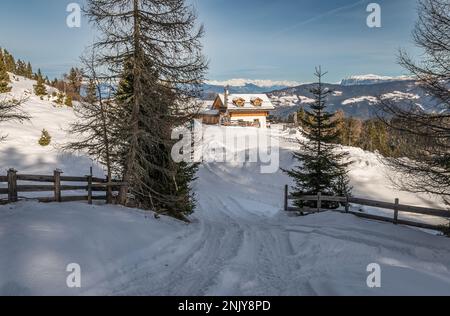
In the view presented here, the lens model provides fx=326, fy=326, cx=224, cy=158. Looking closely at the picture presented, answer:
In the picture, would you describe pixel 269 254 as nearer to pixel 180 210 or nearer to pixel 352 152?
pixel 180 210

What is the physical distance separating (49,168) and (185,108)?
65.6 feet

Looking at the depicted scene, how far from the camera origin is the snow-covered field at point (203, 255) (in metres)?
6.48

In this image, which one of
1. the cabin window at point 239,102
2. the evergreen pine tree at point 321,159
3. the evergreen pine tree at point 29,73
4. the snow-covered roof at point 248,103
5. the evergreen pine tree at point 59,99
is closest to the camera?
the evergreen pine tree at point 321,159

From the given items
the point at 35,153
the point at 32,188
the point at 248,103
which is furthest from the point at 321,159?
the point at 248,103

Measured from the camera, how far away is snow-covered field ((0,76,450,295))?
6484mm

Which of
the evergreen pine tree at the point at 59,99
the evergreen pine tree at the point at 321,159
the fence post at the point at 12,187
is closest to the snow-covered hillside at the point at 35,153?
the fence post at the point at 12,187

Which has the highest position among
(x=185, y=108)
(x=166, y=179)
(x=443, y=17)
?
(x=443, y=17)

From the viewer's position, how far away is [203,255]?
9.19m

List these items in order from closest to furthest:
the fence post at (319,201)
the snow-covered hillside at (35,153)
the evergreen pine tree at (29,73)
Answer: the fence post at (319,201) < the snow-covered hillside at (35,153) < the evergreen pine tree at (29,73)

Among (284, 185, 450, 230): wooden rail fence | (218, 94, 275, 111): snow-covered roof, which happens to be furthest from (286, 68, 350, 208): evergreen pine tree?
(218, 94, 275, 111): snow-covered roof

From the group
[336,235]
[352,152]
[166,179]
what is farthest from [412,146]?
[352,152]

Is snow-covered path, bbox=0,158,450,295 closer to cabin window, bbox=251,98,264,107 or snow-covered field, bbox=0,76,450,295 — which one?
snow-covered field, bbox=0,76,450,295

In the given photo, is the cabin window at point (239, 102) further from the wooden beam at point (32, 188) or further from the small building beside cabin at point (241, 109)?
the wooden beam at point (32, 188)

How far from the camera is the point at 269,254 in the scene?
31.8 ft
